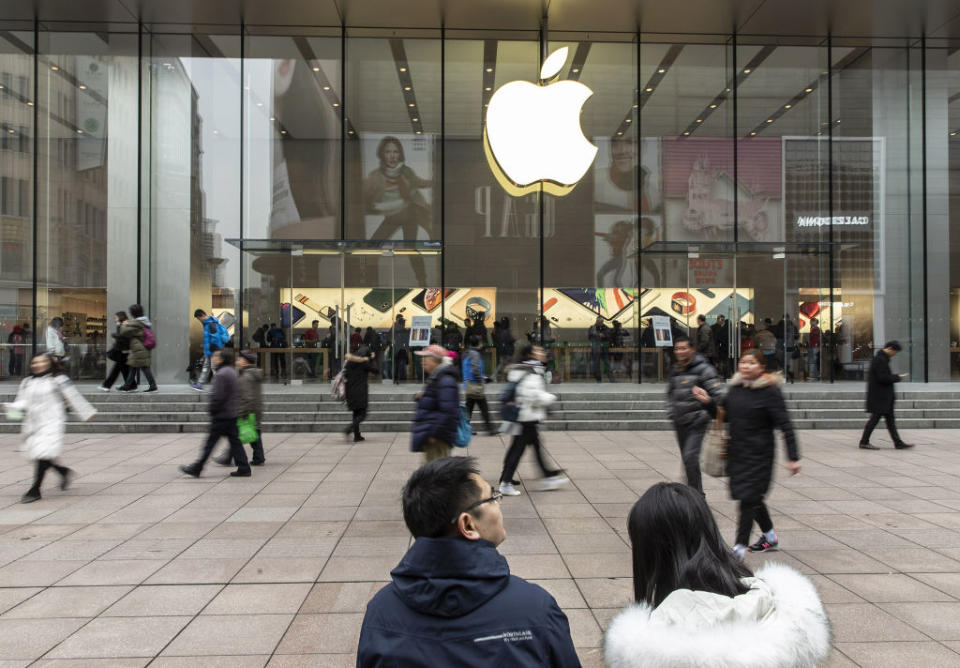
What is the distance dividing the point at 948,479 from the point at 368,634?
8.93 m

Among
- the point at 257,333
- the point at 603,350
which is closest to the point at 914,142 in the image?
the point at 603,350

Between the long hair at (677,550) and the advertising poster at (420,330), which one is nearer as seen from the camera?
the long hair at (677,550)

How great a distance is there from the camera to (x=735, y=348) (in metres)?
18.6

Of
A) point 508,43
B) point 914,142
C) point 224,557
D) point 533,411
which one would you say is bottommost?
point 224,557

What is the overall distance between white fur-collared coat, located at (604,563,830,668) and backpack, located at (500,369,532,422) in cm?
549

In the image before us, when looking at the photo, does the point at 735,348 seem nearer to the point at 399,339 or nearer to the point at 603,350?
the point at 603,350

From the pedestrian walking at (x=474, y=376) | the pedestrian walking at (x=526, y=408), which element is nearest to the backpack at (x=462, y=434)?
the pedestrian walking at (x=526, y=408)

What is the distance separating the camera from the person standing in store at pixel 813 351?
18578mm

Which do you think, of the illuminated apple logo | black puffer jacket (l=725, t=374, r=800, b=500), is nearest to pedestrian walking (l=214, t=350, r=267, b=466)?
black puffer jacket (l=725, t=374, r=800, b=500)

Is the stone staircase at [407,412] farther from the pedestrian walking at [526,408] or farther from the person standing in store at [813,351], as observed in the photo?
the pedestrian walking at [526,408]

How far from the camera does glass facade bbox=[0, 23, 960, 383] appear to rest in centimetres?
1788

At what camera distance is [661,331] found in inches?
753

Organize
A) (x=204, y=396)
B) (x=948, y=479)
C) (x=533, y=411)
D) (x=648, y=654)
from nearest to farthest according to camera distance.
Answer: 1. (x=648, y=654)
2. (x=533, y=411)
3. (x=948, y=479)
4. (x=204, y=396)

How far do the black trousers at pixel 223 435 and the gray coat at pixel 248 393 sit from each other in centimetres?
22
